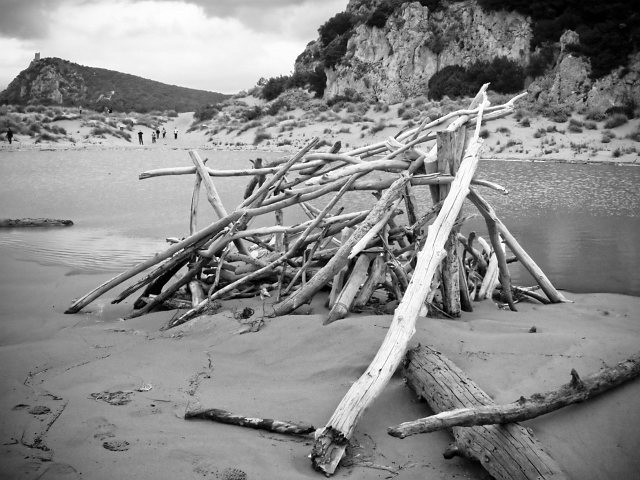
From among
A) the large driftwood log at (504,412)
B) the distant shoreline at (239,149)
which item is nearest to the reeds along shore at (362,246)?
the large driftwood log at (504,412)

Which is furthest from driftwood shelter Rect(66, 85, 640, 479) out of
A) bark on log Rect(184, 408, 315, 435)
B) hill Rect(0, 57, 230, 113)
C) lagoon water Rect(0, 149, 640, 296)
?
hill Rect(0, 57, 230, 113)

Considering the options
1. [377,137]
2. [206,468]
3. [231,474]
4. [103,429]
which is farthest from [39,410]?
[377,137]

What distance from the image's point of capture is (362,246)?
351 centimetres

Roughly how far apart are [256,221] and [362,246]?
534cm

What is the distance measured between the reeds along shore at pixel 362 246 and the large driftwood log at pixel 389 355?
16 millimetres

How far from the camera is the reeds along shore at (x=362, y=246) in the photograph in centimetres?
389

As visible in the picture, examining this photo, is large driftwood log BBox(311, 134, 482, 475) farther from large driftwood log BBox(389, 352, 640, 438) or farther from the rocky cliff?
the rocky cliff

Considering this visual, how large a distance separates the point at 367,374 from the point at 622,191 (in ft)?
32.4

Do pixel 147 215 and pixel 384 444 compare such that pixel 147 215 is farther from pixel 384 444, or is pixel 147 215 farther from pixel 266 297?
pixel 384 444

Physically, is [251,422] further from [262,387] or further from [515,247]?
[515,247]

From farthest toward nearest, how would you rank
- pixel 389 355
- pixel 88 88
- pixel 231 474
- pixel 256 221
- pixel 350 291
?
pixel 88 88 → pixel 256 221 → pixel 350 291 → pixel 389 355 → pixel 231 474

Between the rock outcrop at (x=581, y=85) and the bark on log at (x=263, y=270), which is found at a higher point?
the rock outcrop at (x=581, y=85)

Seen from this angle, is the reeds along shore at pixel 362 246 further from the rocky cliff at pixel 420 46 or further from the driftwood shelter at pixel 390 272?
the rocky cliff at pixel 420 46

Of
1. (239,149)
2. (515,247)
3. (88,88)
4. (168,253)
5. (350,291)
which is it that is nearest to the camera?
(350,291)
